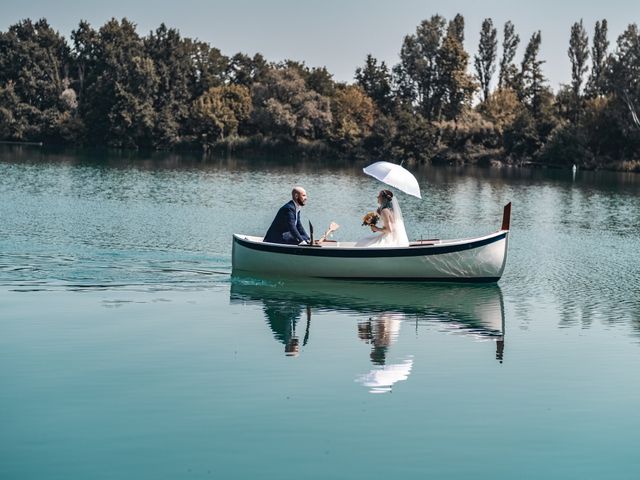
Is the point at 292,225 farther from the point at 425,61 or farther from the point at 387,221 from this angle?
the point at 425,61

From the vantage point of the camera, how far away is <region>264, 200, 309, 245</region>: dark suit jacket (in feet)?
76.5

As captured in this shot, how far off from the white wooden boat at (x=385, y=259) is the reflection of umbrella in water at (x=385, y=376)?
272 inches

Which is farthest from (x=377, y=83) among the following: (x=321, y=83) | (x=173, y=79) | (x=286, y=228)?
(x=286, y=228)

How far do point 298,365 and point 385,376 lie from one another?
145 cm

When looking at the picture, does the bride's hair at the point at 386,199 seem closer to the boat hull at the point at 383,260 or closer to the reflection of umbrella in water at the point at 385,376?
the boat hull at the point at 383,260

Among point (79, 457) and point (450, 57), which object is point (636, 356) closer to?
point (79, 457)

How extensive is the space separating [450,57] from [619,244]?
2788 inches

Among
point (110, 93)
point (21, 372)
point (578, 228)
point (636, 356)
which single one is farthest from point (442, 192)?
point (110, 93)

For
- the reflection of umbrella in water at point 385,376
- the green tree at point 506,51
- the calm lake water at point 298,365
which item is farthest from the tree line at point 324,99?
the reflection of umbrella in water at point 385,376

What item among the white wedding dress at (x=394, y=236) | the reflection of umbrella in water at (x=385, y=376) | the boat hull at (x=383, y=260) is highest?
Answer: the white wedding dress at (x=394, y=236)

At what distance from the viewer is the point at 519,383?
50.1ft

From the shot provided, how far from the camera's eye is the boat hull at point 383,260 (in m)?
23.1

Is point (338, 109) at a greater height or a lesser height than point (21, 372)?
greater

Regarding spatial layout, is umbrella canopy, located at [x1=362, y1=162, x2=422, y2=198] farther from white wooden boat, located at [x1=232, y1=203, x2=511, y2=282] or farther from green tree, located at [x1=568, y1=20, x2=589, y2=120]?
green tree, located at [x1=568, y1=20, x2=589, y2=120]
